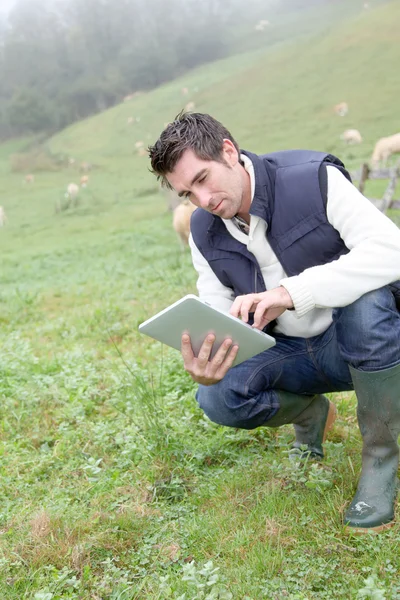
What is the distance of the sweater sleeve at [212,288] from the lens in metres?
2.96

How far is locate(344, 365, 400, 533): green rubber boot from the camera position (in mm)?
2408

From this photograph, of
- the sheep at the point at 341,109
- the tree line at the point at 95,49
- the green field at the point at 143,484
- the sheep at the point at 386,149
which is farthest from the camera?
the tree line at the point at 95,49

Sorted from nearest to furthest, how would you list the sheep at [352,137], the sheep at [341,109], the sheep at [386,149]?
the sheep at [386,149], the sheep at [352,137], the sheep at [341,109]

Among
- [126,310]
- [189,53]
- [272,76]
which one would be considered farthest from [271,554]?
[189,53]

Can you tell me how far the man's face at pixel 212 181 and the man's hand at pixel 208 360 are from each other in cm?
55

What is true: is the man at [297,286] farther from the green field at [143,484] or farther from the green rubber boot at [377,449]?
the green field at [143,484]

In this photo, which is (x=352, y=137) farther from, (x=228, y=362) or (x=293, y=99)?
(x=228, y=362)

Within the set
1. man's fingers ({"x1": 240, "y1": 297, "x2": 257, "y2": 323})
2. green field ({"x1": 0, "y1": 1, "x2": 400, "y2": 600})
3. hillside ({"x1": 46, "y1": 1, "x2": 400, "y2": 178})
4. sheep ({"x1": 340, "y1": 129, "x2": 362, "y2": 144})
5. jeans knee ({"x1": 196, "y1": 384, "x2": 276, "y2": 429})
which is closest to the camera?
green field ({"x1": 0, "y1": 1, "x2": 400, "y2": 600})

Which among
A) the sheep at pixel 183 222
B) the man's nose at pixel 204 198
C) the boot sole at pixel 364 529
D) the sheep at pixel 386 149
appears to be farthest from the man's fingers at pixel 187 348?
the sheep at pixel 386 149

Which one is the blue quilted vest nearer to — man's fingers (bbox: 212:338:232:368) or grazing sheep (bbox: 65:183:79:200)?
man's fingers (bbox: 212:338:232:368)

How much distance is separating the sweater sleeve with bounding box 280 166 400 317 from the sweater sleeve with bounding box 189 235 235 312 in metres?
0.53

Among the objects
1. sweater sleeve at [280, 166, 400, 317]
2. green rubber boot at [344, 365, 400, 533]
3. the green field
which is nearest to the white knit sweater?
sweater sleeve at [280, 166, 400, 317]

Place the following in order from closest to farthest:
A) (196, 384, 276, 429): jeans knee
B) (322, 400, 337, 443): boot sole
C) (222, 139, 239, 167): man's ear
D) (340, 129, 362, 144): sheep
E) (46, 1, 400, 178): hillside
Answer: (222, 139, 239, 167): man's ear → (196, 384, 276, 429): jeans knee → (322, 400, 337, 443): boot sole → (340, 129, 362, 144): sheep → (46, 1, 400, 178): hillside

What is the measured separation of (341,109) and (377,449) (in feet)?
97.6
